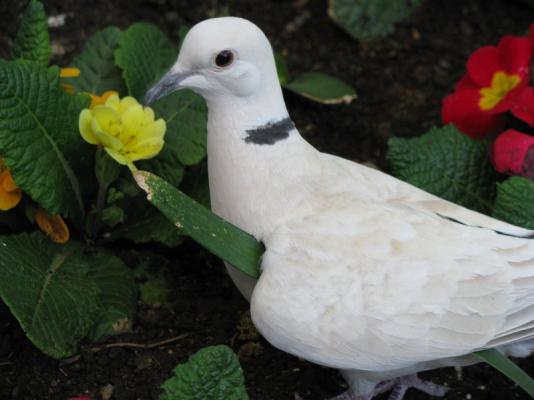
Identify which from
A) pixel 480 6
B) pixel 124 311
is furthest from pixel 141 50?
pixel 480 6

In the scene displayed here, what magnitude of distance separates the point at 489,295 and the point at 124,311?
2.61ft

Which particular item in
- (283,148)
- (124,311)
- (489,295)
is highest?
(283,148)

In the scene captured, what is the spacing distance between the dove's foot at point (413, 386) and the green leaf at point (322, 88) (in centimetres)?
85

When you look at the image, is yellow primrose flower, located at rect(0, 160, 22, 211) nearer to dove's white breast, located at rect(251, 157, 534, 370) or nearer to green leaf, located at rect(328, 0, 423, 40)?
dove's white breast, located at rect(251, 157, 534, 370)

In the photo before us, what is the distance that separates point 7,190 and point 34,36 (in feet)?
1.28

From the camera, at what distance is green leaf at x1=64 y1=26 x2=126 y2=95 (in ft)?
7.38

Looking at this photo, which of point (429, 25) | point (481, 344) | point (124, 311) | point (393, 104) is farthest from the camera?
point (429, 25)

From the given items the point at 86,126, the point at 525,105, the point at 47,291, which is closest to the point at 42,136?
the point at 86,126

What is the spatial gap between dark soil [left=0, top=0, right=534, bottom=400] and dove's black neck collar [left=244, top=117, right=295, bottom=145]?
1.73 feet

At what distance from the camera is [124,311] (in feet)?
6.52

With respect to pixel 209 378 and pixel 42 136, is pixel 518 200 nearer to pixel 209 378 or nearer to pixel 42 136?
pixel 209 378

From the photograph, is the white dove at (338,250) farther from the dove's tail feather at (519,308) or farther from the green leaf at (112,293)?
the green leaf at (112,293)

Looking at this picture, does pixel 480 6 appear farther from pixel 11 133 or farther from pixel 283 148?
pixel 11 133

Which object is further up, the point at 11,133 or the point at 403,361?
the point at 11,133
